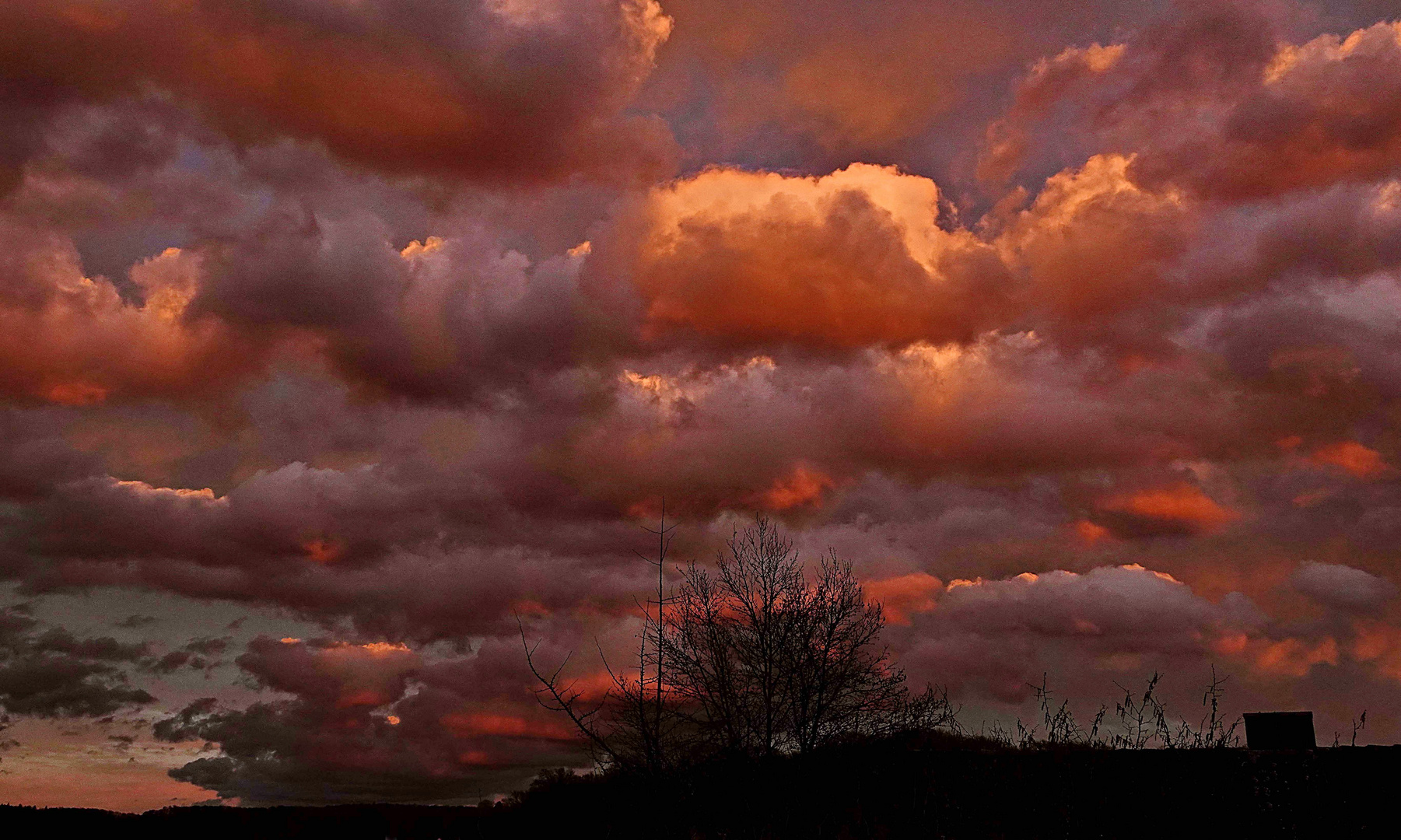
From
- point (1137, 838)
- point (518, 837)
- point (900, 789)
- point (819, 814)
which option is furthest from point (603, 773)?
point (518, 837)

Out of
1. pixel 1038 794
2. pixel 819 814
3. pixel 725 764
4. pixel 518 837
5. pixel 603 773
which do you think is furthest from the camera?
pixel 518 837

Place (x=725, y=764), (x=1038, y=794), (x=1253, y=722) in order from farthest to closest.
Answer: (x=1038, y=794) → (x=1253, y=722) → (x=725, y=764)

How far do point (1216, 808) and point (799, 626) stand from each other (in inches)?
362

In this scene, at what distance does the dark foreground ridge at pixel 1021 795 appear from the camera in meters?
9.18

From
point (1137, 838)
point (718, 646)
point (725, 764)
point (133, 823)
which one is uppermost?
point (718, 646)

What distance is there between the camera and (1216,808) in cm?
1470

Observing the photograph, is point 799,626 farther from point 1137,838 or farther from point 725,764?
point 725,764

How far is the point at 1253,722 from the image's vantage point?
14266 mm

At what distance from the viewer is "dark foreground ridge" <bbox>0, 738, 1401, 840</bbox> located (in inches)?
361

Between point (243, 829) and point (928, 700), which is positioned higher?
point (928, 700)

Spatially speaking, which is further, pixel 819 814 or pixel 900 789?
pixel 900 789

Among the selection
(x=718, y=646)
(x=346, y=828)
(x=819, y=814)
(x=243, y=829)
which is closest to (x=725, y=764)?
(x=718, y=646)

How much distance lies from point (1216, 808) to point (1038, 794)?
9.45 ft

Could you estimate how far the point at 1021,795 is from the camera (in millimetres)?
17422
